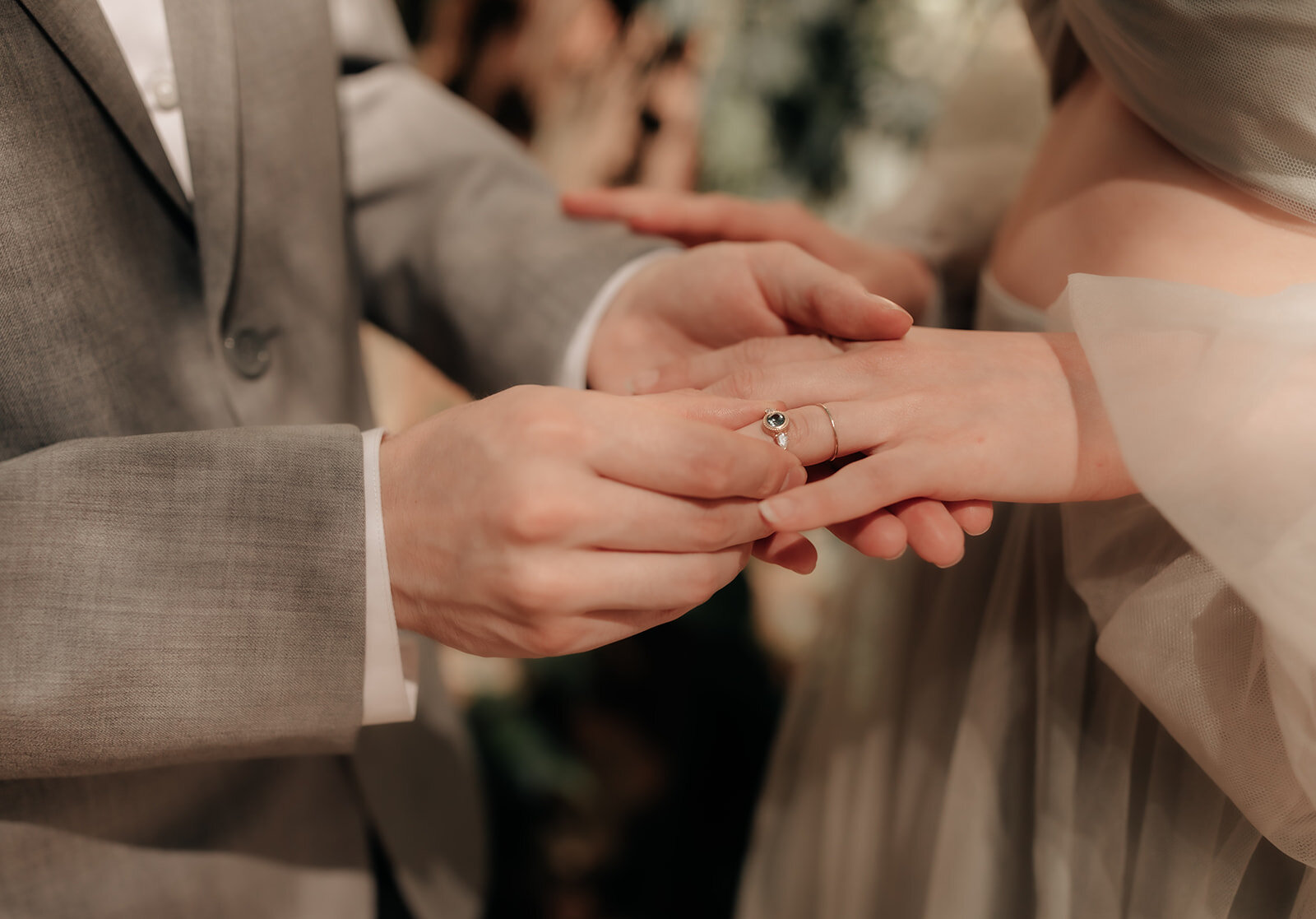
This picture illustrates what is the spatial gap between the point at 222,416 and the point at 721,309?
471 millimetres

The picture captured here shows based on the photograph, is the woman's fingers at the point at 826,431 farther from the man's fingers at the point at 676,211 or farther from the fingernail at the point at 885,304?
the man's fingers at the point at 676,211

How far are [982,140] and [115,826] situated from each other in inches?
46.1

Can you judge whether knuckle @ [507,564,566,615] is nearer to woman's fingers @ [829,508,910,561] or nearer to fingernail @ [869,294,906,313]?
woman's fingers @ [829,508,910,561]

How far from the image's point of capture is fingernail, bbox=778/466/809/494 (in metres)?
0.52

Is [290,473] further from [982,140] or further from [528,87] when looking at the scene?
[528,87]

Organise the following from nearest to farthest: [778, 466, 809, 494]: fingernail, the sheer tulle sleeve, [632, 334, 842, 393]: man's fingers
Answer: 1. the sheer tulle sleeve
2. [778, 466, 809, 494]: fingernail
3. [632, 334, 842, 393]: man's fingers

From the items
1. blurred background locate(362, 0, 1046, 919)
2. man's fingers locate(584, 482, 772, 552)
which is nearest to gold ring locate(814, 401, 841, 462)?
man's fingers locate(584, 482, 772, 552)

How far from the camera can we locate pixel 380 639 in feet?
1.76

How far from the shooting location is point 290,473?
0.49 meters

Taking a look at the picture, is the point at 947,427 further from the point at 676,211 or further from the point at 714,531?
the point at 676,211

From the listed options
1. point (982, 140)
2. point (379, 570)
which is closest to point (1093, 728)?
point (379, 570)

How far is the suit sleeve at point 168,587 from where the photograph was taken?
47 centimetres

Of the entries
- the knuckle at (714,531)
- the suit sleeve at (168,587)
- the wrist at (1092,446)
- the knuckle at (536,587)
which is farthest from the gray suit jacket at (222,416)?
the wrist at (1092,446)

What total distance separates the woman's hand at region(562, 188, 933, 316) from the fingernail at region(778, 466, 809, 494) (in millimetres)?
382
